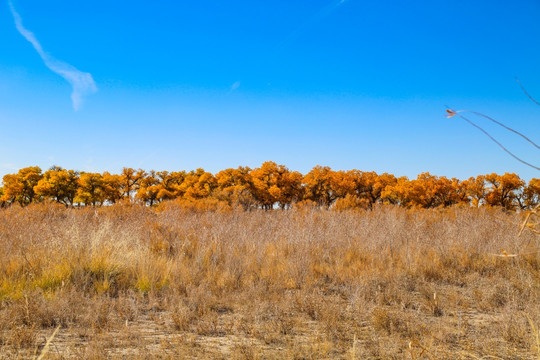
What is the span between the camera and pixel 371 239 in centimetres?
853

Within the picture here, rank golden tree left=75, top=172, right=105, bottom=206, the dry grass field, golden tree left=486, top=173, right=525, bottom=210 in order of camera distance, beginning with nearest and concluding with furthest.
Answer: the dry grass field < golden tree left=486, top=173, right=525, bottom=210 < golden tree left=75, top=172, right=105, bottom=206

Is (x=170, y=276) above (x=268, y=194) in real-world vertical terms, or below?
below

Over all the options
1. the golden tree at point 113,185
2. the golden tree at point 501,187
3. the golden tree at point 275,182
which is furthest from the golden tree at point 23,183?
the golden tree at point 501,187

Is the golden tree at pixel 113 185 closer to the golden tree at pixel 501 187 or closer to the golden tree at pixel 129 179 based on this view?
the golden tree at pixel 129 179

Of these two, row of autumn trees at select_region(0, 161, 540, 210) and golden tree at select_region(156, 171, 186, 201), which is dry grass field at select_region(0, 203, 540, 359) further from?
golden tree at select_region(156, 171, 186, 201)

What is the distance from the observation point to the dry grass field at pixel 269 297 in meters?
3.79

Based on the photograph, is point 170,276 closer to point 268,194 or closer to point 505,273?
point 505,273

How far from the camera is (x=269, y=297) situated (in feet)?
17.5

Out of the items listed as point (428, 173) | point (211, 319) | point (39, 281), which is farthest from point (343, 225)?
point (428, 173)

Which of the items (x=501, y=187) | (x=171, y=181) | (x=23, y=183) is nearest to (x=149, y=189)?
(x=171, y=181)

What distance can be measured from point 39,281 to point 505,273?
8065 millimetres

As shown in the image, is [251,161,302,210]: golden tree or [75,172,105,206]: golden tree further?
[75,172,105,206]: golden tree

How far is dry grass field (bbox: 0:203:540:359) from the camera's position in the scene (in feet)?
12.4

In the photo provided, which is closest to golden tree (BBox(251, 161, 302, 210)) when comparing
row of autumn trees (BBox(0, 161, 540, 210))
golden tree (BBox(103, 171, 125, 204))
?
row of autumn trees (BBox(0, 161, 540, 210))
